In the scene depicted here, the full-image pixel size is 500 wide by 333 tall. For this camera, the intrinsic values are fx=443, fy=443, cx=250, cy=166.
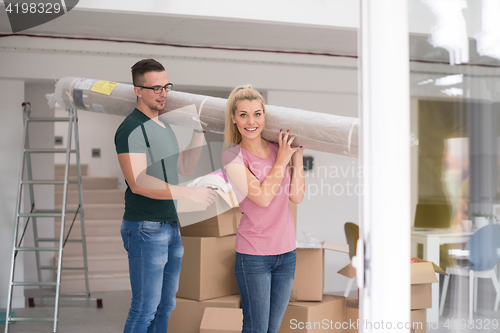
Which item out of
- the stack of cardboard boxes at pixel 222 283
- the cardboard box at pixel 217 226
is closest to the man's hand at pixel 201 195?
the stack of cardboard boxes at pixel 222 283

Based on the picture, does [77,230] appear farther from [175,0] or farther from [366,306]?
[366,306]

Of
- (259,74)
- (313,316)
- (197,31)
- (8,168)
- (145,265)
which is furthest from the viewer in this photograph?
(259,74)

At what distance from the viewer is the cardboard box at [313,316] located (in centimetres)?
251

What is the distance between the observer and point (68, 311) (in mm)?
3729

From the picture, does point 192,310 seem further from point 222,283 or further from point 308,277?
point 308,277

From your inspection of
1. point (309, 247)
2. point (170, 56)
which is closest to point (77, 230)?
point (170, 56)

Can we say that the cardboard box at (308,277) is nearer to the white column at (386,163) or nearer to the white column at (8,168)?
the white column at (386,163)

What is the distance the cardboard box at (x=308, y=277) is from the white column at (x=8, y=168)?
2.66 m

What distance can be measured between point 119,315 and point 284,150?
259 centimetres

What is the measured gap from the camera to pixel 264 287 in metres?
1.65

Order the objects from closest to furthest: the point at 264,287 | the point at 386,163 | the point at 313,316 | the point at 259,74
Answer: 1. the point at 386,163
2. the point at 264,287
3. the point at 313,316
4. the point at 259,74

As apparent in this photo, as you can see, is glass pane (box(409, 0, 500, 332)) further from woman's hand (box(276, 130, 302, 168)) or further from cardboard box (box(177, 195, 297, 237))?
cardboard box (box(177, 195, 297, 237))

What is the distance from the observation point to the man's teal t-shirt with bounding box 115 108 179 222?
5.69ft

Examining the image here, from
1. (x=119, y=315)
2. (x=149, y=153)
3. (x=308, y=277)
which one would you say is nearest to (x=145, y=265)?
(x=149, y=153)
